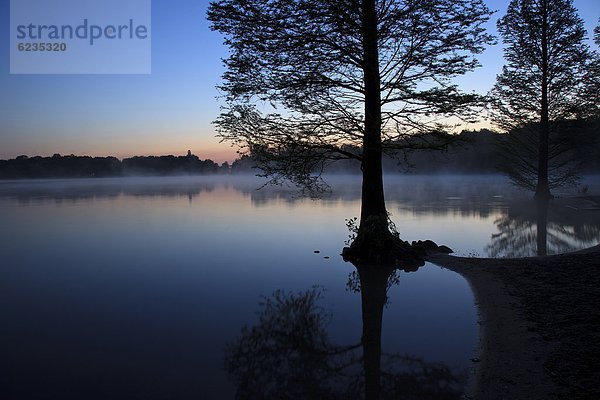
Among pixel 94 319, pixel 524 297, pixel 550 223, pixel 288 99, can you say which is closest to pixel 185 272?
pixel 94 319

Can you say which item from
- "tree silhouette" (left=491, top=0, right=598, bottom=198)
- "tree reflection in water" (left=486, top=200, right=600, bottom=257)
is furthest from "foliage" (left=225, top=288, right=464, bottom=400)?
"tree silhouette" (left=491, top=0, right=598, bottom=198)

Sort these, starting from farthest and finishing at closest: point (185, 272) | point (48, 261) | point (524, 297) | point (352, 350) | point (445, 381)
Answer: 1. point (48, 261)
2. point (185, 272)
3. point (524, 297)
4. point (352, 350)
5. point (445, 381)

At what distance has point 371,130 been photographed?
1320cm

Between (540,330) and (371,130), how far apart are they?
796cm

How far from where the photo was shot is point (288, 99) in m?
14.2

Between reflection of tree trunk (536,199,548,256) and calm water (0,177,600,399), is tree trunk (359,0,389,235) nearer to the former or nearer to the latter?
calm water (0,177,600,399)

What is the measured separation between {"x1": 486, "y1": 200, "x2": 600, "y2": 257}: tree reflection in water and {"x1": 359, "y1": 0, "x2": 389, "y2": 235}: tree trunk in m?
5.08

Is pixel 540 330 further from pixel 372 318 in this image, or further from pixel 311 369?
pixel 311 369

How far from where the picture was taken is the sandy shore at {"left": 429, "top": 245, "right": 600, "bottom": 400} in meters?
5.33

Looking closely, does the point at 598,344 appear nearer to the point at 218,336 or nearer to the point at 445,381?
the point at 445,381

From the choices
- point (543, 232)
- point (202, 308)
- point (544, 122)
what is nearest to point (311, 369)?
point (202, 308)

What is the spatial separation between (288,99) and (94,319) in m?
9.22

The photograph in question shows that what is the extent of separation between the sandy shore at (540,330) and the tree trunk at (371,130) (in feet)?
13.9

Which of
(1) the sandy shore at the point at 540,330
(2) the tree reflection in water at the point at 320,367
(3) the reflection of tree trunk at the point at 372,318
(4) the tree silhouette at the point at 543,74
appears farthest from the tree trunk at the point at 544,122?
(2) the tree reflection in water at the point at 320,367
